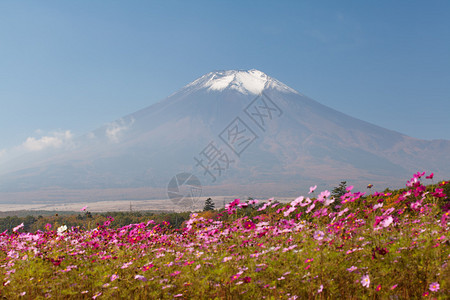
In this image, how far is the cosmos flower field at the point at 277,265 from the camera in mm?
4824

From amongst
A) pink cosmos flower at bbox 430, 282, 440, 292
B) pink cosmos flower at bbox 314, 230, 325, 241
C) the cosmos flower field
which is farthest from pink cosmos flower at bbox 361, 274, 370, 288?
pink cosmos flower at bbox 314, 230, 325, 241

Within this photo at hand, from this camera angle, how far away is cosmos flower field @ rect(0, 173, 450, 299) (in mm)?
4824

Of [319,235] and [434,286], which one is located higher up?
[319,235]

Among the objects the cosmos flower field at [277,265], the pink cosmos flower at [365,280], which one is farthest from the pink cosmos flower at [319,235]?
the pink cosmos flower at [365,280]

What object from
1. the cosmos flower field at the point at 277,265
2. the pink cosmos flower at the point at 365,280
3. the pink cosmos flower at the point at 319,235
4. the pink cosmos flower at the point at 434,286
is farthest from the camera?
the pink cosmos flower at the point at 319,235

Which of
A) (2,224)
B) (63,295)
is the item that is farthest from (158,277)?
(2,224)

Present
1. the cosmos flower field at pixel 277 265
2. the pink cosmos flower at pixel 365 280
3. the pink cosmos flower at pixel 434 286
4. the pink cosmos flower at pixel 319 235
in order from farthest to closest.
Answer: the pink cosmos flower at pixel 319 235 < the cosmos flower field at pixel 277 265 < the pink cosmos flower at pixel 365 280 < the pink cosmos flower at pixel 434 286

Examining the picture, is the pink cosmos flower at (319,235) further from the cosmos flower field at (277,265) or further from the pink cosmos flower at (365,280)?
the pink cosmos flower at (365,280)

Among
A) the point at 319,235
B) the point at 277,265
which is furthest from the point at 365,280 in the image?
the point at 277,265

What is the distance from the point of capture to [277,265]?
543 centimetres

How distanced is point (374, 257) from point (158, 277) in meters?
2.93

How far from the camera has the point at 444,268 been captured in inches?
180

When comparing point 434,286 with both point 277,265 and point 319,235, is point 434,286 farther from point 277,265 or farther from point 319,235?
point 277,265

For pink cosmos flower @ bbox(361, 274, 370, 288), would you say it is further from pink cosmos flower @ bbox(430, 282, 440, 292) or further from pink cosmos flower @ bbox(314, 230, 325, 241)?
pink cosmos flower @ bbox(314, 230, 325, 241)
